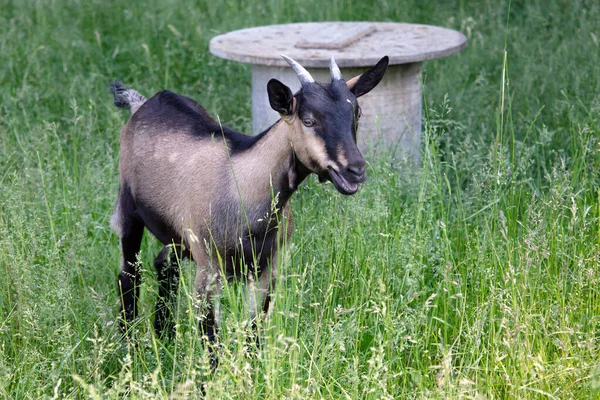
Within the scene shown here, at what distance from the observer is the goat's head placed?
345cm

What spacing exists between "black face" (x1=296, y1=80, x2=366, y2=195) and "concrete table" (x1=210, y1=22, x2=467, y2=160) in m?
2.01

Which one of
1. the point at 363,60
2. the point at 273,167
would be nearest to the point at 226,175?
the point at 273,167

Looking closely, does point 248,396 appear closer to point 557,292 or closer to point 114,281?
point 557,292

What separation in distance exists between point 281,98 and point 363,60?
2.16 metres

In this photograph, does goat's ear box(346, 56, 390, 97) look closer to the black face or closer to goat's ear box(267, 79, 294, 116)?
the black face

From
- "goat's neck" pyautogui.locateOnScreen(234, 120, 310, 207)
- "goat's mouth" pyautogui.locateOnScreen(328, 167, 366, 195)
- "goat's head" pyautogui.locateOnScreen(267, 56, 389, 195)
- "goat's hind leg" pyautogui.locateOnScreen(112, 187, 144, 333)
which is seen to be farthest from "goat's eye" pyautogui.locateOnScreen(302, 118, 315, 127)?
"goat's hind leg" pyautogui.locateOnScreen(112, 187, 144, 333)

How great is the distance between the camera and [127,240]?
4.39 m

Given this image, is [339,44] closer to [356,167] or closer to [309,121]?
[309,121]

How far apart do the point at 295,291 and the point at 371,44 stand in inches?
124

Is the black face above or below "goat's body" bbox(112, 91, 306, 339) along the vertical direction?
above

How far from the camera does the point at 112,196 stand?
5.34m

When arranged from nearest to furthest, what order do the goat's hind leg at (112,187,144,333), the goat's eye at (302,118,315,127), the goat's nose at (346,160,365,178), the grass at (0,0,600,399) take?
the grass at (0,0,600,399), the goat's nose at (346,160,365,178), the goat's eye at (302,118,315,127), the goat's hind leg at (112,187,144,333)

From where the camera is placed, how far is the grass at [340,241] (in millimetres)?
3287

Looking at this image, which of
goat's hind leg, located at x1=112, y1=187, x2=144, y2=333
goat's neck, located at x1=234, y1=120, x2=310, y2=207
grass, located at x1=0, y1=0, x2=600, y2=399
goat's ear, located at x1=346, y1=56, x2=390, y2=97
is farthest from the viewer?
goat's hind leg, located at x1=112, y1=187, x2=144, y2=333
